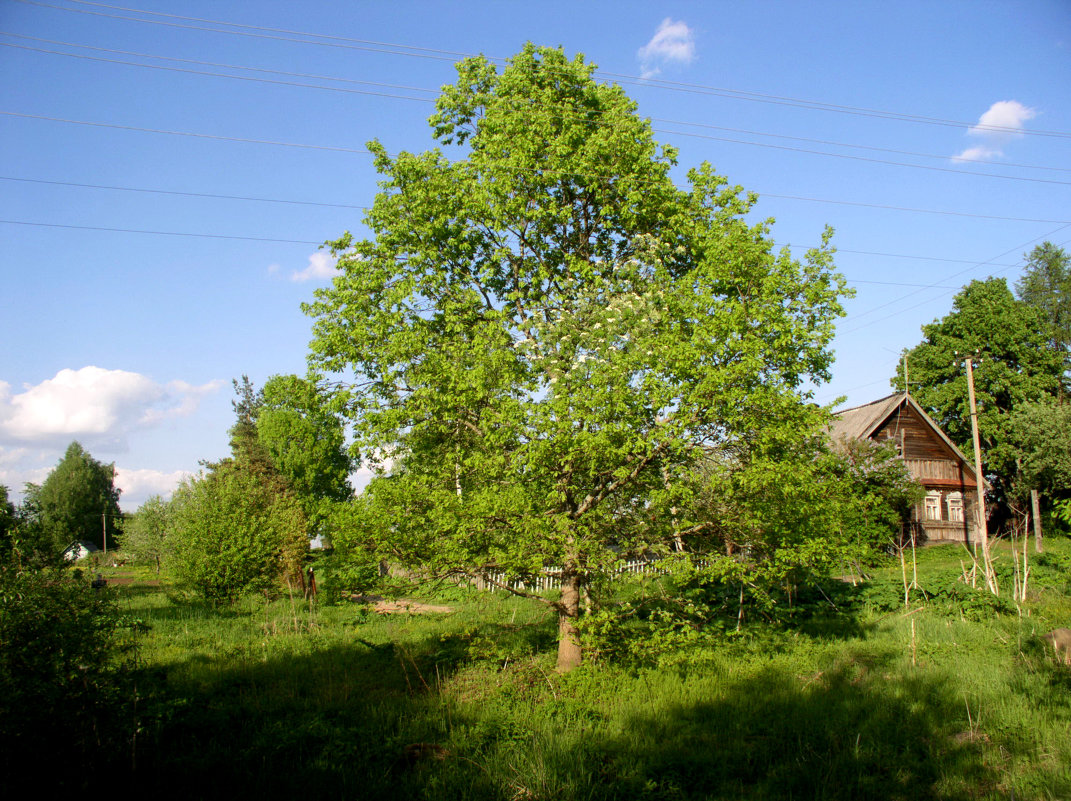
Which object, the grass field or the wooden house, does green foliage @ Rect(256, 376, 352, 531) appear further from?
the wooden house

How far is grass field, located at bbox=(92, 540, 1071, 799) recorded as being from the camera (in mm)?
6672

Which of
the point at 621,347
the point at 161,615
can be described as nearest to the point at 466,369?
the point at 621,347

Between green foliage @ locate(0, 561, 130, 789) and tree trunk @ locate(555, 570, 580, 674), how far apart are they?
20.4 feet

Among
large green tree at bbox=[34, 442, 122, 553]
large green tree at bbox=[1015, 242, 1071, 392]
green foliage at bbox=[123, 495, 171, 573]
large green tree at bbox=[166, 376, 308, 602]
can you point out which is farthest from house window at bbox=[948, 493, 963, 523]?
large green tree at bbox=[34, 442, 122, 553]

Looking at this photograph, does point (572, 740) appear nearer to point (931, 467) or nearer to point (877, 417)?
point (877, 417)

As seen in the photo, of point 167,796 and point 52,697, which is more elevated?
point 52,697

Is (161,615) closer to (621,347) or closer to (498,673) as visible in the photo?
(498,673)

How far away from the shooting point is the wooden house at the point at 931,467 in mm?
28953

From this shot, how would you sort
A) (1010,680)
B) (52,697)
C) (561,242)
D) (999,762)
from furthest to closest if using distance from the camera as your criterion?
(561,242), (1010,680), (999,762), (52,697)

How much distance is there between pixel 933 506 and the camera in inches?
1179

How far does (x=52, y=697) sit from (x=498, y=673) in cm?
636

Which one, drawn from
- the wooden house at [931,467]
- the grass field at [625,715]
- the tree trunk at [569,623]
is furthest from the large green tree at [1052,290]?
the tree trunk at [569,623]

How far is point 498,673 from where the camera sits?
35.2 ft

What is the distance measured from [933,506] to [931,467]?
184 cm
